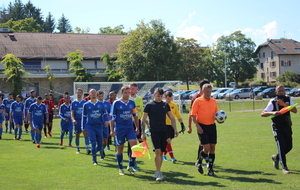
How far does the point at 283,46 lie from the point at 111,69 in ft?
182

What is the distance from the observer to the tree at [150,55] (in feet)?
160

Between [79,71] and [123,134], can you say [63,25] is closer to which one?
[79,71]

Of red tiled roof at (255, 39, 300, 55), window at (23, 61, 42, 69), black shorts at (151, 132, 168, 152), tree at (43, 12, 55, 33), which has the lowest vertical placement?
black shorts at (151, 132, 168, 152)

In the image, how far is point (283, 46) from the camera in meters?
93.2

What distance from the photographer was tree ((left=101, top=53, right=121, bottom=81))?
171 ft

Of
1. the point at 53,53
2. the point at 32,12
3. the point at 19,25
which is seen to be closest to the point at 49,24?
the point at 32,12

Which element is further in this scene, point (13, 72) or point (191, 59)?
point (191, 59)

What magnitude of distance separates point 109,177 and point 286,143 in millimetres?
4327

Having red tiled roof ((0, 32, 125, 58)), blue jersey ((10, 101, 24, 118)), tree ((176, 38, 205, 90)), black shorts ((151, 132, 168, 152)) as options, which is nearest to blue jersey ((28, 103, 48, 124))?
blue jersey ((10, 101, 24, 118))

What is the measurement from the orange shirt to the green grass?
1.32 metres

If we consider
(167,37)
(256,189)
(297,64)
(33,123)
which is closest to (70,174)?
(256,189)

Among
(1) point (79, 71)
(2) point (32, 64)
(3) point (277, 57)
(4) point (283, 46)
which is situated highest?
(4) point (283, 46)

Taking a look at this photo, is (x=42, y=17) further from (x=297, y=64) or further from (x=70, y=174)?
(x=70, y=174)

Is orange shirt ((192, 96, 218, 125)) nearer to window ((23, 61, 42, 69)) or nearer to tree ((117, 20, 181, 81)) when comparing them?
tree ((117, 20, 181, 81))
